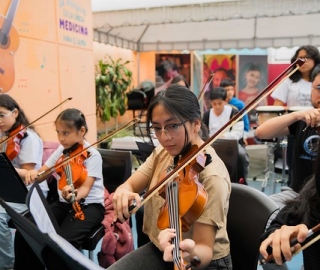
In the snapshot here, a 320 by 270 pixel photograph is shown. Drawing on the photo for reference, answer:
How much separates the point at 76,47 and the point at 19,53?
2.71 ft

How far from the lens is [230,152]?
2.02 metres

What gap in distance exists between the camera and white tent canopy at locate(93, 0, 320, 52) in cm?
383

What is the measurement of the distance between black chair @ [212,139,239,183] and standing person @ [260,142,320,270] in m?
0.96

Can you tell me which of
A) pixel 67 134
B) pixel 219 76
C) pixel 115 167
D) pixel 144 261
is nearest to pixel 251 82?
pixel 219 76

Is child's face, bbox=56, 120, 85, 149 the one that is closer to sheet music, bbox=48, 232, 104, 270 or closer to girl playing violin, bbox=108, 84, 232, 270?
girl playing violin, bbox=108, 84, 232, 270

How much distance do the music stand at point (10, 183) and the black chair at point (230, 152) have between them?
3.71 feet

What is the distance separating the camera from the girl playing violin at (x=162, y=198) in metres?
0.97

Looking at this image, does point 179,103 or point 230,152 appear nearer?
point 179,103

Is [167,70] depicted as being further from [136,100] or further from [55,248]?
[55,248]

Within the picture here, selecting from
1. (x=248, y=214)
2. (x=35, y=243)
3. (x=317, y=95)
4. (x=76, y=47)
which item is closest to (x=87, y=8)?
(x=76, y=47)

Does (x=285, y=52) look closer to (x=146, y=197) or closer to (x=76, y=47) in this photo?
(x=76, y=47)

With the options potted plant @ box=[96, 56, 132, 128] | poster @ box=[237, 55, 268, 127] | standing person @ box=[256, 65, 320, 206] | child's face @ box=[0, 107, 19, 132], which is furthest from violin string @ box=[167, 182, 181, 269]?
poster @ box=[237, 55, 268, 127]

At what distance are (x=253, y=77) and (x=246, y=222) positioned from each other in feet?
17.2

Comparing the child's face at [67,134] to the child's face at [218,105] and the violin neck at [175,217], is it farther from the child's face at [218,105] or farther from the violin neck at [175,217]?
the child's face at [218,105]
